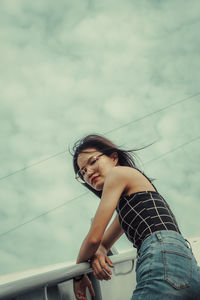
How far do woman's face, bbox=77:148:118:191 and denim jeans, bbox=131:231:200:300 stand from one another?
0.53m

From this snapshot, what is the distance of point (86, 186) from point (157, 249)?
0.84 m

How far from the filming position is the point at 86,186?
80.1 inches

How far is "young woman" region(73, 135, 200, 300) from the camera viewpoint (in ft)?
3.95

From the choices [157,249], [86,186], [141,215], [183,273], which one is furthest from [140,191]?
[86,186]

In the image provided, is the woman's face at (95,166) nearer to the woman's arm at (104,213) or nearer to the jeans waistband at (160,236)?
the woman's arm at (104,213)

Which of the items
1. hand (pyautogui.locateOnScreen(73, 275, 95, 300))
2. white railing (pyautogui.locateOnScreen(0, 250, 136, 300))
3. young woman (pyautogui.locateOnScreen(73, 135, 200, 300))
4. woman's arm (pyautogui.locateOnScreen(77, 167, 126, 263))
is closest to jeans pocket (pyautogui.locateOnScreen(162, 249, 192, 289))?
young woman (pyautogui.locateOnScreen(73, 135, 200, 300))

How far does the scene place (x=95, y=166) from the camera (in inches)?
71.1

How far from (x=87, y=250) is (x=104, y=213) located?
0.20 meters

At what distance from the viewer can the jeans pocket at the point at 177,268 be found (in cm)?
119

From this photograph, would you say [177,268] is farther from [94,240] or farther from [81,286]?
[81,286]

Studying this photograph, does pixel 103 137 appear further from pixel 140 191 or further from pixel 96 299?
pixel 96 299

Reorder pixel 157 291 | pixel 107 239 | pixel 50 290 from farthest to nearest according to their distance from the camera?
pixel 107 239 → pixel 50 290 → pixel 157 291

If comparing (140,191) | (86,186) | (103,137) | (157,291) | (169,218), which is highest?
(103,137)


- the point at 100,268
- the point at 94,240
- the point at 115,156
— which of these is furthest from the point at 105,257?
the point at 115,156
